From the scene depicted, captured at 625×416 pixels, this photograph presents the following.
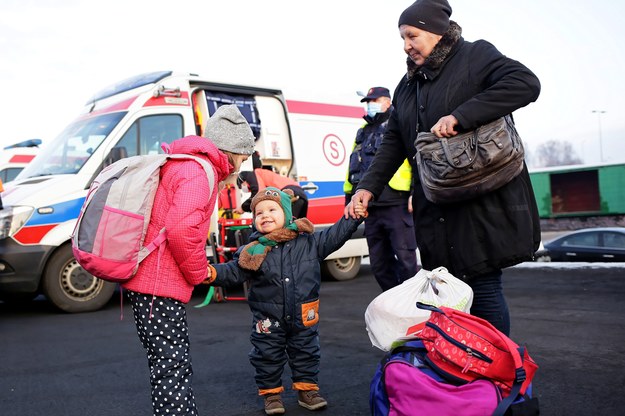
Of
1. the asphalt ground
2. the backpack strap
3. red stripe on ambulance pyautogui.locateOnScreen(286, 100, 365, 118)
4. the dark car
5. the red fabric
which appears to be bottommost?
the dark car

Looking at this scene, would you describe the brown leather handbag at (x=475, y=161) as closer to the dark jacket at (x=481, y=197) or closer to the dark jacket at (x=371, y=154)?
the dark jacket at (x=481, y=197)

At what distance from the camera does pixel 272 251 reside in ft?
12.2

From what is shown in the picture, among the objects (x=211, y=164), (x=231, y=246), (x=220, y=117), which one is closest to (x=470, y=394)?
(x=211, y=164)

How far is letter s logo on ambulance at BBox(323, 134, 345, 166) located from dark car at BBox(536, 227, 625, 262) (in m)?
7.58

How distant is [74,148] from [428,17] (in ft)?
20.6

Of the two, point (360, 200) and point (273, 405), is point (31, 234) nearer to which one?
point (273, 405)

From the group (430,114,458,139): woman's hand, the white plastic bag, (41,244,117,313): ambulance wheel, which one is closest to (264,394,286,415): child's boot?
the white plastic bag

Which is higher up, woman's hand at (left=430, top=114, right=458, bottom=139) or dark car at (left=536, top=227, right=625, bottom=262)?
woman's hand at (left=430, top=114, right=458, bottom=139)

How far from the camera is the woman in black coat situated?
9.00 ft

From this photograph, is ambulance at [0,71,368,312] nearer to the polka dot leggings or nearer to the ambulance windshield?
the ambulance windshield

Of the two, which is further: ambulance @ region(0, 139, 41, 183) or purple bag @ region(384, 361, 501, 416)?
ambulance @ region(0, 139, 41, 183)

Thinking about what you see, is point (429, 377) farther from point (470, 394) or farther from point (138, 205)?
point (138, 205)

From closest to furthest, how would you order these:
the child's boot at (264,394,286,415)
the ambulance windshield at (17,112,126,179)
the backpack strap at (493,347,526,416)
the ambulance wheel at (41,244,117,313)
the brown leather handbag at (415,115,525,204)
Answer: the backpack strap at (493,347,526,416) < the brown leather handbag at (415,115,525,204) < the child's boot at (264,394,286,415) < the ambulance wheel at (41,244,117,313) < the ambulance windshield at (17,112,126,179)

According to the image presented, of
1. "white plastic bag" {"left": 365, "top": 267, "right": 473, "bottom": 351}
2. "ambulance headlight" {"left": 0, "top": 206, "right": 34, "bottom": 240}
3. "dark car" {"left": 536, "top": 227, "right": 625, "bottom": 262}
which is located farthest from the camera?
"dark car" {"left": 536, "top": 227, "right": 625, "bottom": 262}
